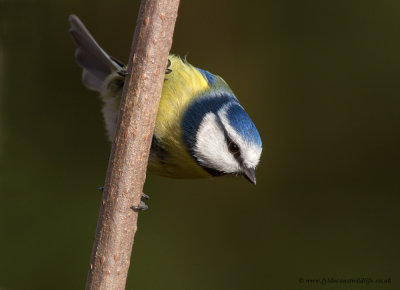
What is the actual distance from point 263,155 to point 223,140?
84 cm

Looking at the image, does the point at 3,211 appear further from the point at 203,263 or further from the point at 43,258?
the point at 203,263

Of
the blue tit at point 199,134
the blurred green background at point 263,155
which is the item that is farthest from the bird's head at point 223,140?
the blurred green background at point 263,155

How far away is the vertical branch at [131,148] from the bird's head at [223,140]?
321 millimetres

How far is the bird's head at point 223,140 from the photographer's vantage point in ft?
4.48

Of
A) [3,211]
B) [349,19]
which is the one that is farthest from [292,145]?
[3,211]

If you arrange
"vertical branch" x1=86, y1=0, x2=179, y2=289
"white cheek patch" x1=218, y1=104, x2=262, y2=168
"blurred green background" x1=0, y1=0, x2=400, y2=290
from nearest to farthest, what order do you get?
"vertical branch" x1=86, y1=0, x2=179, y2=289 < "white cheek patch" x1=218, y1=104, x2=262, y2=168 < "blurred green background" x1=0, y1=0, x2=400, y2=290

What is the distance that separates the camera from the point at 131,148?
1043 mm

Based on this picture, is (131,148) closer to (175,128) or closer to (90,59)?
(175,128)

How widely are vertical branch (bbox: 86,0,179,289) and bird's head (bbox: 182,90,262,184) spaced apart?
321 millimetres

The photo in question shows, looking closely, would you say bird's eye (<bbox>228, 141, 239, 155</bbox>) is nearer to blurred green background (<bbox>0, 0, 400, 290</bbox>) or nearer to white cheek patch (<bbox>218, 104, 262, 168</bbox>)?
white cheek patch (<bbox>218, 104, 262, 168</bbox>)

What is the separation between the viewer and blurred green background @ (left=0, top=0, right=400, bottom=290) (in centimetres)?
204

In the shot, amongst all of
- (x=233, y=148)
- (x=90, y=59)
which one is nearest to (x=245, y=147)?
(x=233, y=148)

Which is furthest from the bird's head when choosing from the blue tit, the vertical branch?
the vertical branch

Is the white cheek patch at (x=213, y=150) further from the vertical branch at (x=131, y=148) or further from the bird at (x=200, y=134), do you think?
the vertical branch at (x=131, y=148)
